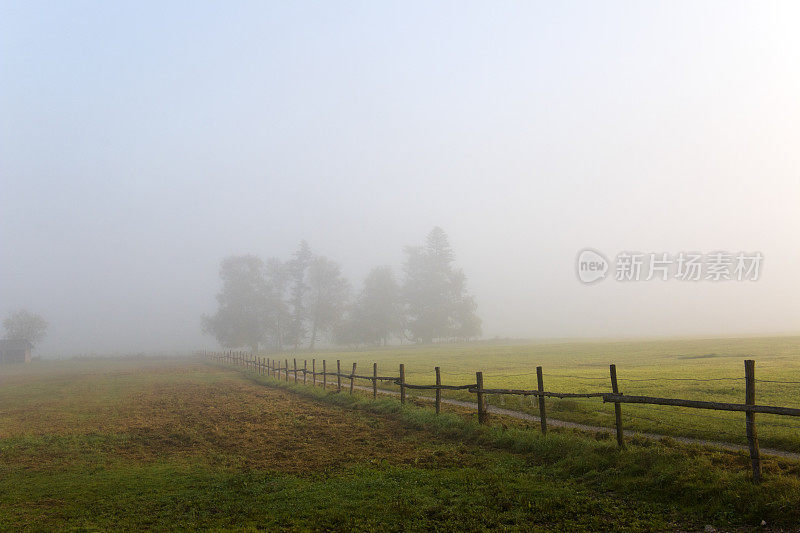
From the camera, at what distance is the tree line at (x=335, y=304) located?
288ft

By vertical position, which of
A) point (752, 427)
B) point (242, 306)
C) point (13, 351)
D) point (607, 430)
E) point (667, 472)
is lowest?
point (13, 351)

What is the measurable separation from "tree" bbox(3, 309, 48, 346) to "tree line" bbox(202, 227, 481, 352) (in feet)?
136

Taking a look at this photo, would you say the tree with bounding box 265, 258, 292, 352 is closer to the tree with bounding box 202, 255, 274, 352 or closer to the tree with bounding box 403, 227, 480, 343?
the tree with bounding box 202, 255, 274, 352

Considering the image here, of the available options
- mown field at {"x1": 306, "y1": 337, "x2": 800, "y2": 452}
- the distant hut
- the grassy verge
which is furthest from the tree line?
the grassy verge

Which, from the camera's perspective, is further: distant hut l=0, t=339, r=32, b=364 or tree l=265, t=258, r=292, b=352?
tree l=265, t=258, r=292, b=352

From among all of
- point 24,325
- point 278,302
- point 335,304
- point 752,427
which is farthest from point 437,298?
point 24,325

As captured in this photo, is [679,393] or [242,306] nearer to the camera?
[679,393]

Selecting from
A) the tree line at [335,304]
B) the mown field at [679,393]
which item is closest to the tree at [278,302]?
the tree line at [335,304]

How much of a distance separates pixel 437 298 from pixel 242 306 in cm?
3690

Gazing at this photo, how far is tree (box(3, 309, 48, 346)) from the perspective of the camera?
99438 millimetres

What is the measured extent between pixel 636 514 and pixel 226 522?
23.7ft

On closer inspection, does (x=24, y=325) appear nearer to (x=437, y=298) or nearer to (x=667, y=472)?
(x=437, y=298)

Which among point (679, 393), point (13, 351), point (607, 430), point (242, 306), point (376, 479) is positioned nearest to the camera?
point (376, 479)

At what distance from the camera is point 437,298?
289 feet
